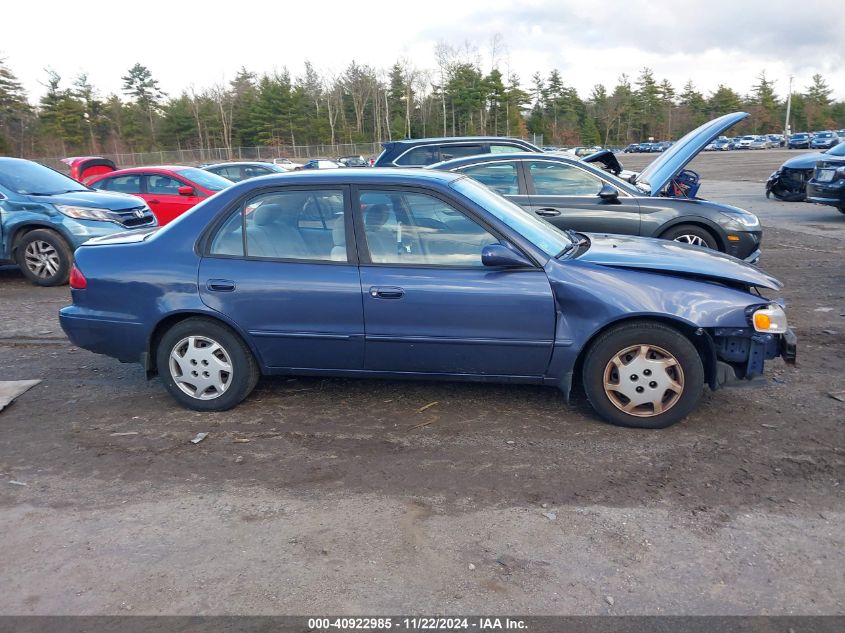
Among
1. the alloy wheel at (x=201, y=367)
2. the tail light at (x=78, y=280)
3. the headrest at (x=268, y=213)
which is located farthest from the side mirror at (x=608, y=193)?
the tail light at (x=78, y=280)

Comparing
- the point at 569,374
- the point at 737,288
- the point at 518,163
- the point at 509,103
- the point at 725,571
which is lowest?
the point at 725,571

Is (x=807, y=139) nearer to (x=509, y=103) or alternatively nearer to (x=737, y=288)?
(x=509, y=103)

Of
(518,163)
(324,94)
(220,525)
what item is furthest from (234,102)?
(220,525)

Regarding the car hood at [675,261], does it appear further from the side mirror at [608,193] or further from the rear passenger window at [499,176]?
the rear passenger window at [499,176]

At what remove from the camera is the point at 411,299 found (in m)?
4.19

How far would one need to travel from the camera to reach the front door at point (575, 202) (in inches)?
307

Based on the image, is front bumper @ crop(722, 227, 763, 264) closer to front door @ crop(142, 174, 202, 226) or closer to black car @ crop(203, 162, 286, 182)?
front door @ crop(142, 174, 202, 226)

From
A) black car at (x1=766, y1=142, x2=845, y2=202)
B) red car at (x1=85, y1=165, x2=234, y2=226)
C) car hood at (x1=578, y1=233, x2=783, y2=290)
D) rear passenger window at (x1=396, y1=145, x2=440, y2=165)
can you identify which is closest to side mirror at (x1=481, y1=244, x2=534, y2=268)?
car hood at (x1=578, y1=233, x2=783, y2=290)

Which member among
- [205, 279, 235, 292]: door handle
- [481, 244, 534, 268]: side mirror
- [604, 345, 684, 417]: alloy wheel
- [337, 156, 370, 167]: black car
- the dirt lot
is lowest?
the dirt lot

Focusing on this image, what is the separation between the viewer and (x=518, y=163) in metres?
8.25

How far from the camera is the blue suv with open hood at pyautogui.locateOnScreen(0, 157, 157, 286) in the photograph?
8.79m

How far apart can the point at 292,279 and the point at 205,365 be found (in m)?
0.87

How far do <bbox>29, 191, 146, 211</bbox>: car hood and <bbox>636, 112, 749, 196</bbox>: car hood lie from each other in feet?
22.7

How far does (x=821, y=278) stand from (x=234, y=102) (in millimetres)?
78185
